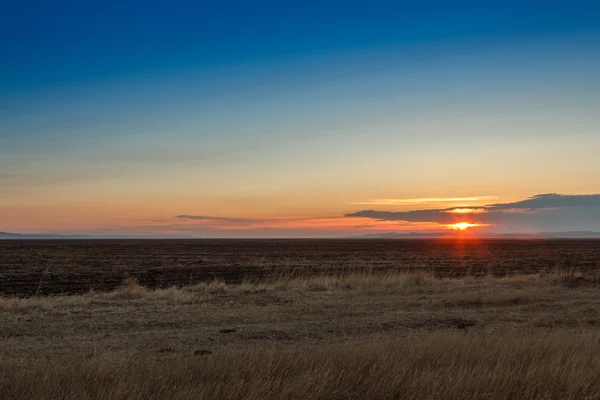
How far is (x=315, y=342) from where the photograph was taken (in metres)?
10.8

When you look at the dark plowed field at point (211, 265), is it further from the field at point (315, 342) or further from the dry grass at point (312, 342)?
the dry grass at point (312, 342)

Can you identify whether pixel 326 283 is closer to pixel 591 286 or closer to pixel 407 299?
pixel 407 299

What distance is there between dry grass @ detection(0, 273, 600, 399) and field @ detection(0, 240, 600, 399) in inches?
1.3

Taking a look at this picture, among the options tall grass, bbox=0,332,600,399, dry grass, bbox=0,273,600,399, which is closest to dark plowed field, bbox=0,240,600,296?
dry grass, bbox=0,273,600,399

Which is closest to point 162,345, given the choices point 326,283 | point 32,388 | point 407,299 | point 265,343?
point 265,343

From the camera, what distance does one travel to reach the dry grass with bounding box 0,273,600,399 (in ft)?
19.6

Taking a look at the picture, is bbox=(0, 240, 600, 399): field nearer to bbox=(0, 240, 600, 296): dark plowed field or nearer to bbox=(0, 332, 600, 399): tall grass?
bbox=(0, 332, 600, 399): tall grass

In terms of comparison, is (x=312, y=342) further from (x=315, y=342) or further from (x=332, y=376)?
(x=332, y=376)

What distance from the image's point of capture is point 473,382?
20.3 feet

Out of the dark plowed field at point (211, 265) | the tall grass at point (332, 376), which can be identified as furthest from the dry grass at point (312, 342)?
the dark plowed field at point (211, 265)

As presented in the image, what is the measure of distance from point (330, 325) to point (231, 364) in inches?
255

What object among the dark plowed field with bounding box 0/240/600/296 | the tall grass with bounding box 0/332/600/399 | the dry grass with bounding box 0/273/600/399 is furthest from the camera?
the dark plowed field with bounding box 0/240/600/296

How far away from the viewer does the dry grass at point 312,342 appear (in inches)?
235

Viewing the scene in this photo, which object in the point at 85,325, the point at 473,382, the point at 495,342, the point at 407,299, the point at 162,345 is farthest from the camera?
the point at 407,299
